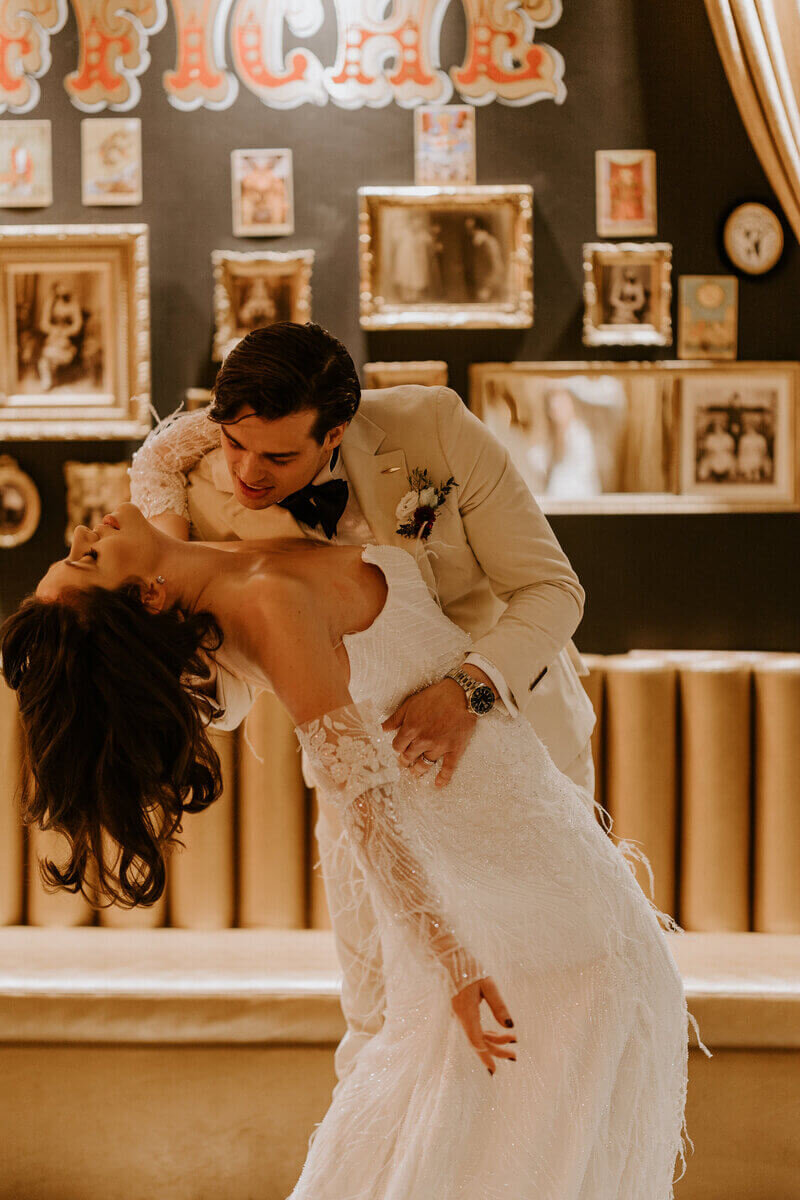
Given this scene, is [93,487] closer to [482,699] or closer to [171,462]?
[171,462]

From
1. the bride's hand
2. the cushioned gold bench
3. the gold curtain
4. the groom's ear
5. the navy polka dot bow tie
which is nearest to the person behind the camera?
the bride's hand

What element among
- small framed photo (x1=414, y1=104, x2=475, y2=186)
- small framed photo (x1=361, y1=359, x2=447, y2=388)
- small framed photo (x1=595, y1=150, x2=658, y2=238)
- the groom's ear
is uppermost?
small framed photo (x1=414, y1=104, x2=475, y2=186)

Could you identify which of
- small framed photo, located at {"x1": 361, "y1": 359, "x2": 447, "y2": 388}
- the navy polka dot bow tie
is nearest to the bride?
the navy polka dot bow tie

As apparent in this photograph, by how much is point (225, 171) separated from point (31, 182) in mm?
521

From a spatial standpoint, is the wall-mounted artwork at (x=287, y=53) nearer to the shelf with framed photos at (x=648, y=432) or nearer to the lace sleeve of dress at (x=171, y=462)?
the shelf with framed photos at (x=648, y=432)

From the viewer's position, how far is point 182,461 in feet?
6.05

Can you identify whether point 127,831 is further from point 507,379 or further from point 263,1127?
point 507,379

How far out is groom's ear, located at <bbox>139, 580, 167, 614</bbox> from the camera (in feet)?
4.92

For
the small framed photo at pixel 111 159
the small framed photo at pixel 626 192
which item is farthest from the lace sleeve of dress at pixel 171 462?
the small framed photo at pixel 626 192

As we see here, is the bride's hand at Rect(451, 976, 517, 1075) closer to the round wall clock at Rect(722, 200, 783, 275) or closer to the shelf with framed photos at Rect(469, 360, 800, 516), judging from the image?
the shelf with framed photos at Rect(469, 360, 800, 516)

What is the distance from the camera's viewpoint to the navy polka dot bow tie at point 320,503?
1.67 meters

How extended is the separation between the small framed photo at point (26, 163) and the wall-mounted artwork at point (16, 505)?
0.70 m

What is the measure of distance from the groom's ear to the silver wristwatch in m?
0.41

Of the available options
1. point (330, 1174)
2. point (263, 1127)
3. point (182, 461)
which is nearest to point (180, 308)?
point (182, 461)
